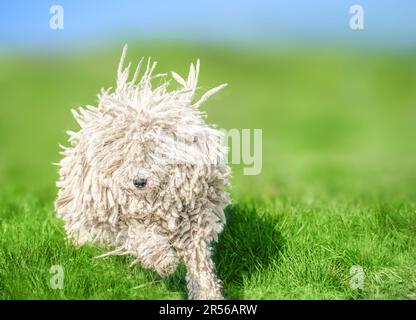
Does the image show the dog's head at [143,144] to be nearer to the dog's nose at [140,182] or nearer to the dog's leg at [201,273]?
the dog's nose at [140,182]

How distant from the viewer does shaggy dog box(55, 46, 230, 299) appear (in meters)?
3.63

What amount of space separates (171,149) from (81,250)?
0.95m

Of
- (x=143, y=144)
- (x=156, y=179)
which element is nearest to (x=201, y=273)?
(x=156, y=179)

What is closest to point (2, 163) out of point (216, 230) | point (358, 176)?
point (358, 176)

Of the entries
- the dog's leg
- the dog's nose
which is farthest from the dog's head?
the dog's leg

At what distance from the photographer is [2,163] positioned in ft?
29.3

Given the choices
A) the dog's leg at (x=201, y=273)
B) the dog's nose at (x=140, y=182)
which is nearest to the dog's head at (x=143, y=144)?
the dog's nose at (x=140, y=182)

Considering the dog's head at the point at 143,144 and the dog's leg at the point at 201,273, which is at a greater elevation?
the dog's head at the point at 143,144

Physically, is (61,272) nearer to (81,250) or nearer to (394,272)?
(81,250)

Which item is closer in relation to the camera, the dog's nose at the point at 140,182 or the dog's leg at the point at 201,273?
the dog's nose at the point at 140,182

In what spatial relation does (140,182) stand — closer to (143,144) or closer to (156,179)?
(156,179)

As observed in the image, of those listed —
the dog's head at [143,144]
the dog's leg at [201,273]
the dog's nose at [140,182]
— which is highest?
the dog's head at [143,144]

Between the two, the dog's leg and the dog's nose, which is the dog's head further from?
the dog's leg

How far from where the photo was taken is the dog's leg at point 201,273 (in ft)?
12.2
